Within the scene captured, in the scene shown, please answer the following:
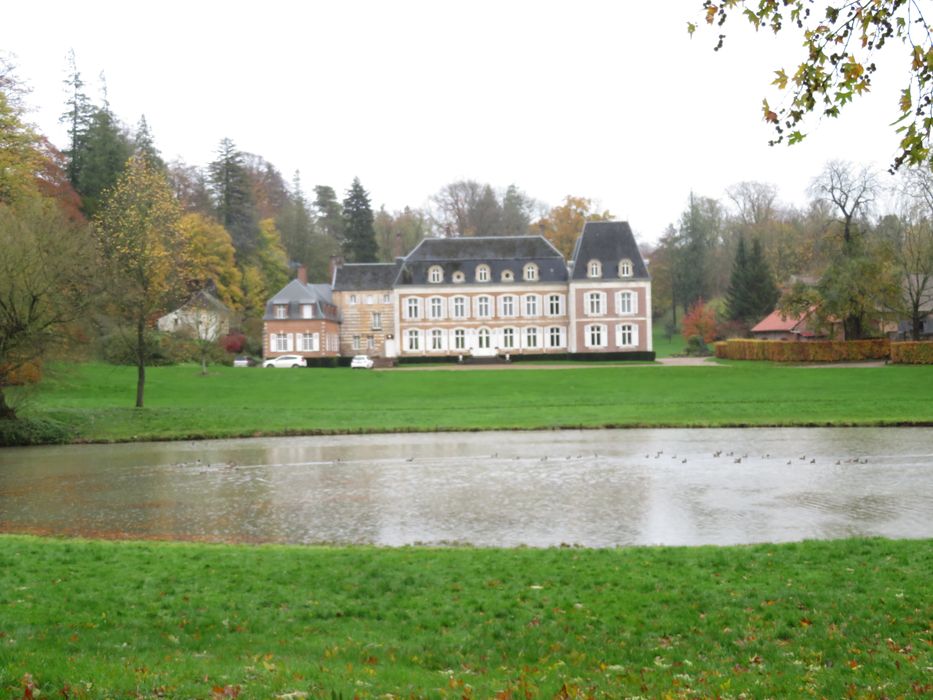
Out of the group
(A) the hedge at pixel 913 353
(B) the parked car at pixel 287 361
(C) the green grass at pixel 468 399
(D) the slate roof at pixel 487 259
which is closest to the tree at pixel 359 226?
(D) the slate roof at pixel 487 259

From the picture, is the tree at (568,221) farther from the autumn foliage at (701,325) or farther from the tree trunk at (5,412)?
the tree trunk at (5,412)

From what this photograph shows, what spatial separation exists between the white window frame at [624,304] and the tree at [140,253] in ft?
104

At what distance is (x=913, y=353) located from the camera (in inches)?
1827

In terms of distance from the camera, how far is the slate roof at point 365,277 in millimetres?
71062

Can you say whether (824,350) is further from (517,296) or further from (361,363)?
(361,363)

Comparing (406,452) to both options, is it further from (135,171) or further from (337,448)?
(135,171)

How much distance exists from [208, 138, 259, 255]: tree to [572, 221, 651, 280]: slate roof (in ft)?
93.0

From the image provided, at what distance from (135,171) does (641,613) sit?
1625 inches

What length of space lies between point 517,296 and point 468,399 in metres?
30.4

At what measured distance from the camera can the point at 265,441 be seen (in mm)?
26766

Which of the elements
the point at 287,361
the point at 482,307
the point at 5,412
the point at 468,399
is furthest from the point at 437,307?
the point at 5,412

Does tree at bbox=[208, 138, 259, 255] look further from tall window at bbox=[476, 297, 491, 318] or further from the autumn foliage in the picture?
the autumn foliage

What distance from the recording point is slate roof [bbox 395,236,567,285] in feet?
221

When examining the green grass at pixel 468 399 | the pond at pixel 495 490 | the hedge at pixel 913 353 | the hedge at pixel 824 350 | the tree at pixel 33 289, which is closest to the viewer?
the pond at pixel 495 490
